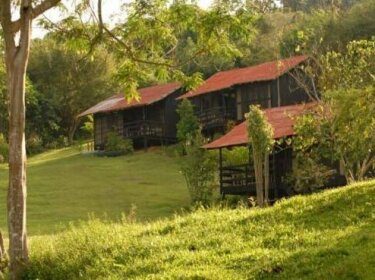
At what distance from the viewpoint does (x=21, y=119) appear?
10164 millimetres

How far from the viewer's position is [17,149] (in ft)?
33.2

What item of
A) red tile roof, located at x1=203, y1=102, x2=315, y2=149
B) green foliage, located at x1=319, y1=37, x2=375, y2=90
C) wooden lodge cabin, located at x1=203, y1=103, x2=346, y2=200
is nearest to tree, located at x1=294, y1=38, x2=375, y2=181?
green foliage, located at x1=319, y1=37, x2=375, y2=90

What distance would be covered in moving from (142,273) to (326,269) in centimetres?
232

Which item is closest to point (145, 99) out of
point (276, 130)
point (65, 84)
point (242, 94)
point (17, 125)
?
point (242, 94)

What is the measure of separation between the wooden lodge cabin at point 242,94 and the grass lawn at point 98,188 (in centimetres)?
369

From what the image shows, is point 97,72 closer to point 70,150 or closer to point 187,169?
point 70,150

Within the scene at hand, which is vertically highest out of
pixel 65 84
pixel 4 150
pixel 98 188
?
pixel 65 84

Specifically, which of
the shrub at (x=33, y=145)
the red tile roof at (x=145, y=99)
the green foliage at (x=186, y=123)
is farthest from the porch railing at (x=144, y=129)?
the shrub at (x=33, y=145)

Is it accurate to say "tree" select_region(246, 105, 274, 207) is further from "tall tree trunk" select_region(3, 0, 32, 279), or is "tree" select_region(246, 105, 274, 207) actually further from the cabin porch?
"tall tree trunk" select_region(3, 0, 32, 279)

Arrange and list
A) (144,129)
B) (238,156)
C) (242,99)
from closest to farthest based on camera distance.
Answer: (238,156) < (242,99) < (144,129)

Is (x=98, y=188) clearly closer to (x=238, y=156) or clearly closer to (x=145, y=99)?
(x=238, y=156)

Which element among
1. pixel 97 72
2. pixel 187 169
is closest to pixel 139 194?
pixel 187 169

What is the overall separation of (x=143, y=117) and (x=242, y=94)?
7.76m

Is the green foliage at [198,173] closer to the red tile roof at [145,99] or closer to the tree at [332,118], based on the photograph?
the tree at [332,118]
